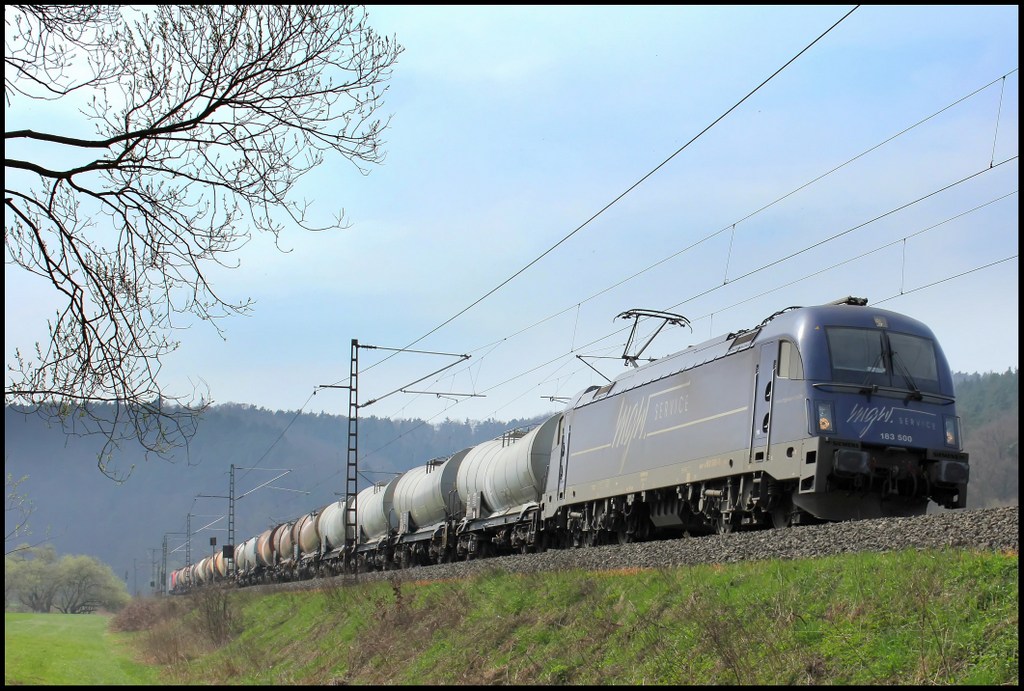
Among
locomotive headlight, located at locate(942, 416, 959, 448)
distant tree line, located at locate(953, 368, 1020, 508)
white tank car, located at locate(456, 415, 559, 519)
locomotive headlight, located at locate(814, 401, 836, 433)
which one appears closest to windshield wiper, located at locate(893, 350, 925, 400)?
locomotive headlight, located at locate(942, 416, 959, 448)

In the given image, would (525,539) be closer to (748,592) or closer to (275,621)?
(275,621)

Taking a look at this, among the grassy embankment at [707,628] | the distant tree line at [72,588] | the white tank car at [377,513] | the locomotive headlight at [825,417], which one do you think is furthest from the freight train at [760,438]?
the distant tree line at [72,588]

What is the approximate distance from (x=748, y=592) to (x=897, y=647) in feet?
9.85

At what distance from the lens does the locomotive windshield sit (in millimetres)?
17375

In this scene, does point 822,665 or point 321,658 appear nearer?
point 822,665

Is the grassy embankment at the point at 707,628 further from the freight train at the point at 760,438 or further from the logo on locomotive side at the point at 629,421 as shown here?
the logo on locomotive side at the point at 629,421

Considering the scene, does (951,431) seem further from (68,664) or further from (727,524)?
(68,664)

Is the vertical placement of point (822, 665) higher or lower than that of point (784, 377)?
lower

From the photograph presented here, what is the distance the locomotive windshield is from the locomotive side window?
1.64 ft

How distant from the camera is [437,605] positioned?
20125 millimetres

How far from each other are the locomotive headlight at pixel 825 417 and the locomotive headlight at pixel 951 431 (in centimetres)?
224

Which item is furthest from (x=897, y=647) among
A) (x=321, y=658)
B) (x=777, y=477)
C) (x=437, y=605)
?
(x=321, y=658)

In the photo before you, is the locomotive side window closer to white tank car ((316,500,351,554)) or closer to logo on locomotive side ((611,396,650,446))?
logo on locomotive side ((611,396,650,446))

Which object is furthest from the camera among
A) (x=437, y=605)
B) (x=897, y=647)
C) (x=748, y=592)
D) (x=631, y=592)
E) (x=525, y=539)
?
(x=525, y=539)
